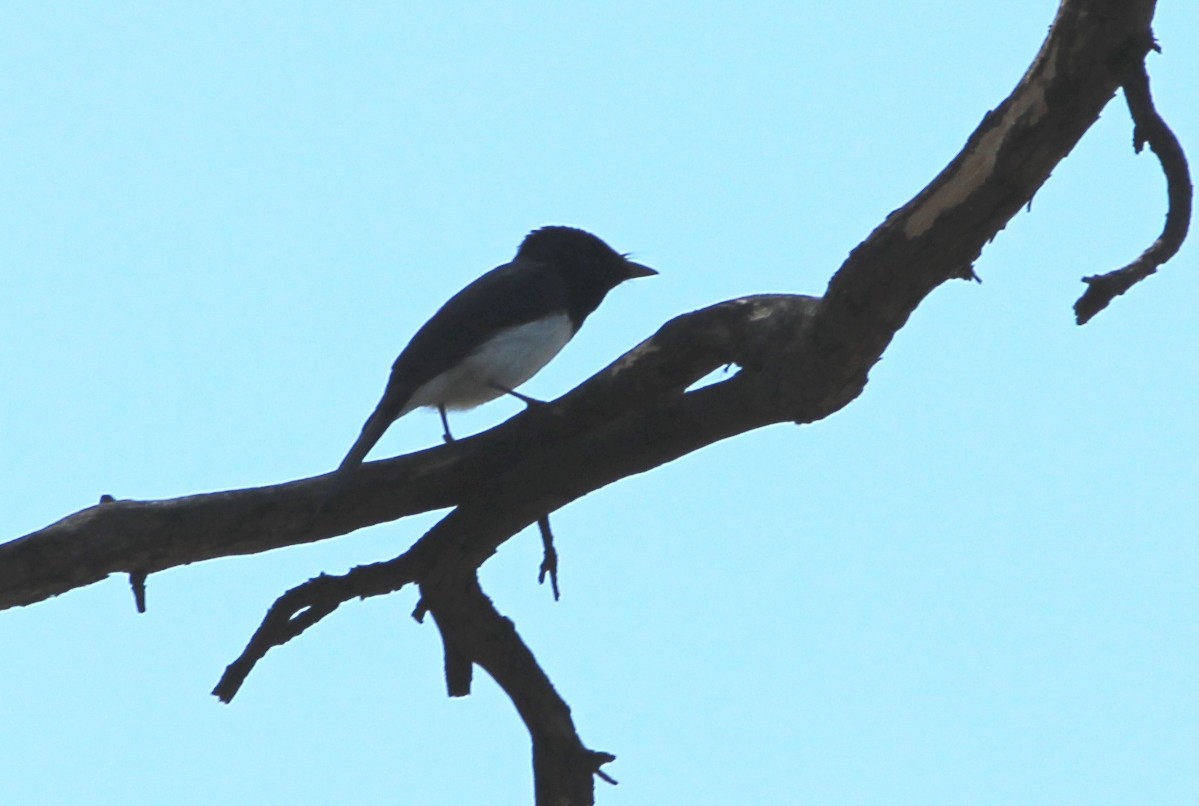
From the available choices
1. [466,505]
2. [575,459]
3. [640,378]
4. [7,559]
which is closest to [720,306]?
[640,378]

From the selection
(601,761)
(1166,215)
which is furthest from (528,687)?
(1166,215)

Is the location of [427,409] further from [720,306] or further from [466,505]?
[720,306]

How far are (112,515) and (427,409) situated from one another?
8.31ft

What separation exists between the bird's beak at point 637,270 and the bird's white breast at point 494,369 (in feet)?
3.01

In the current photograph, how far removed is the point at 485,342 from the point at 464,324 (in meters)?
0.13

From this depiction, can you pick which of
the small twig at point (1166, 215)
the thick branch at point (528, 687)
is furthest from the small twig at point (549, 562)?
the small twig at point (1166, 215)

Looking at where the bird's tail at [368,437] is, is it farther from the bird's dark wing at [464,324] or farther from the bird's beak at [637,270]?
the bird's beak at [637,270]

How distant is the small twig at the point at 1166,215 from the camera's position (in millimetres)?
4199

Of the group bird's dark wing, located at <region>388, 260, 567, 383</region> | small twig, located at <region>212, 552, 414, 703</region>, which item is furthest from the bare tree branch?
bird's dark wing, located at <region>388, 260, 567, 383</region>

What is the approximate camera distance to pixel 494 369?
729cm

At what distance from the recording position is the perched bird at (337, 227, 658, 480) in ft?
23.6

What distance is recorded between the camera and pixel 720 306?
17.7 feet

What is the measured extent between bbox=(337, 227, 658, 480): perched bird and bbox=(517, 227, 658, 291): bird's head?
0.17m

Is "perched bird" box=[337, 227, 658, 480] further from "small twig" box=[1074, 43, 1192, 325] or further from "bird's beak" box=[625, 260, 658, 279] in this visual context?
"small twig" box=[1074, 43, 1192, 325]
